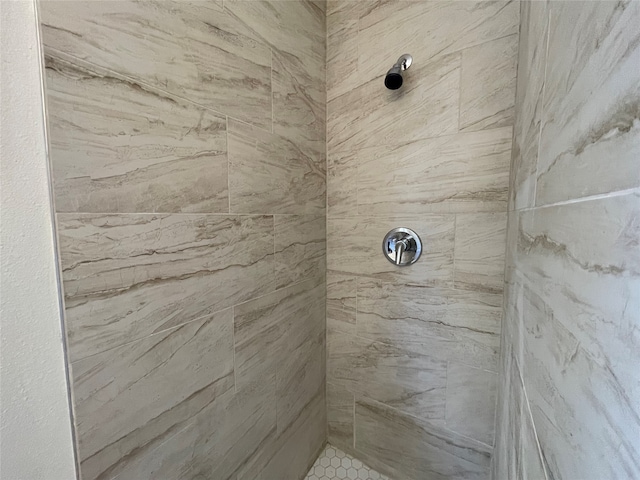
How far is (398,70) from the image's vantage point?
0.94 metres

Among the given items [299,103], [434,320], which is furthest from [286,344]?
[299,103]

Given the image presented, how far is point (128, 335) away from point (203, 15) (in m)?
0.79

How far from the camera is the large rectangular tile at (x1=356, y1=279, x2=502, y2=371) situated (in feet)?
3.10

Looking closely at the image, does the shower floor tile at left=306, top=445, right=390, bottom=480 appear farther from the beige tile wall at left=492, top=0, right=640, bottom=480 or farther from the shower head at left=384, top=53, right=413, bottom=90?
the shower head at left=384, top=53, right=413, bottom=90

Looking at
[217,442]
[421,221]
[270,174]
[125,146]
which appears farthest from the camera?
[421,221]

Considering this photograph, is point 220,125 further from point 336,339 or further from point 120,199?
point 336,339

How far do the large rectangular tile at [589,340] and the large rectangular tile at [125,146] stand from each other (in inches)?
28.6

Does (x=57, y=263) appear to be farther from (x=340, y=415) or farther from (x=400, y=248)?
(x=340, y=415)

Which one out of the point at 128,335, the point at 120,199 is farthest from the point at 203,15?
the point at 128,335

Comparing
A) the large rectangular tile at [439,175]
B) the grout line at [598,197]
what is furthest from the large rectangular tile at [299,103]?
the grout line at [598,197]

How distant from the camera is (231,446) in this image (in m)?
0.86

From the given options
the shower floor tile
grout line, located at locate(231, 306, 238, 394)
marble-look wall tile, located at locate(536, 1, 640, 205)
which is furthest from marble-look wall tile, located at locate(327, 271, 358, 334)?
marble-look wall tile, located at locate(536, 1, 640, 205)

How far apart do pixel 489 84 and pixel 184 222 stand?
1.00 meters

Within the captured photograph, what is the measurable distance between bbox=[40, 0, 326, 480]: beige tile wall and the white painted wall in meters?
0.02
